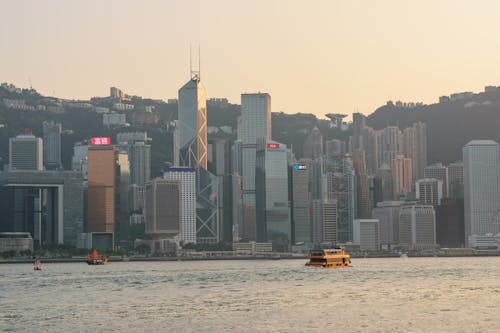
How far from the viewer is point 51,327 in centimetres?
8412

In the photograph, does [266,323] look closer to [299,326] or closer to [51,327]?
[299,326]

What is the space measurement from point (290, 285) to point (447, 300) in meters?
35.2

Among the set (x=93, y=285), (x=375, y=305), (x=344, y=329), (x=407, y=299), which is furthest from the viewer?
(x=93, y=285)

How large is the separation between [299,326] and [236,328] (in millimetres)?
5221

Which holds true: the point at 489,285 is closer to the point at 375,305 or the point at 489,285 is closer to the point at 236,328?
the point at 375,305

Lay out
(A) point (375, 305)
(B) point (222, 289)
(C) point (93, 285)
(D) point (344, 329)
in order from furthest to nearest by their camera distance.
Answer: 1. (C) point (93, 285)
2. (B) point (222, 289)
3. (A) point (375, 305)
4. (D) point (344, 329)

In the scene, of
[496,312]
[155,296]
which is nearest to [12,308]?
[155,296]

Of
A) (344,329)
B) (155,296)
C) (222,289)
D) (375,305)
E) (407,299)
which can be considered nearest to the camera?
(344,329)

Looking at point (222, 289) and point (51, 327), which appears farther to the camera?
point (222, 289)

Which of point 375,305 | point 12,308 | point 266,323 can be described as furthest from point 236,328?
point 12,308

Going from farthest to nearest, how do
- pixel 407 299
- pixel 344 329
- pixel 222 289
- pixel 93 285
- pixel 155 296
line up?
pixel 93 285 → pixel 222 289 → pixel 155 296 → pixel 407 299 → pixel 344 329

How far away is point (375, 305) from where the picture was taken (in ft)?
333

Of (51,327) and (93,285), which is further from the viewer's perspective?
(93,285)

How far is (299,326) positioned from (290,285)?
5592cm
